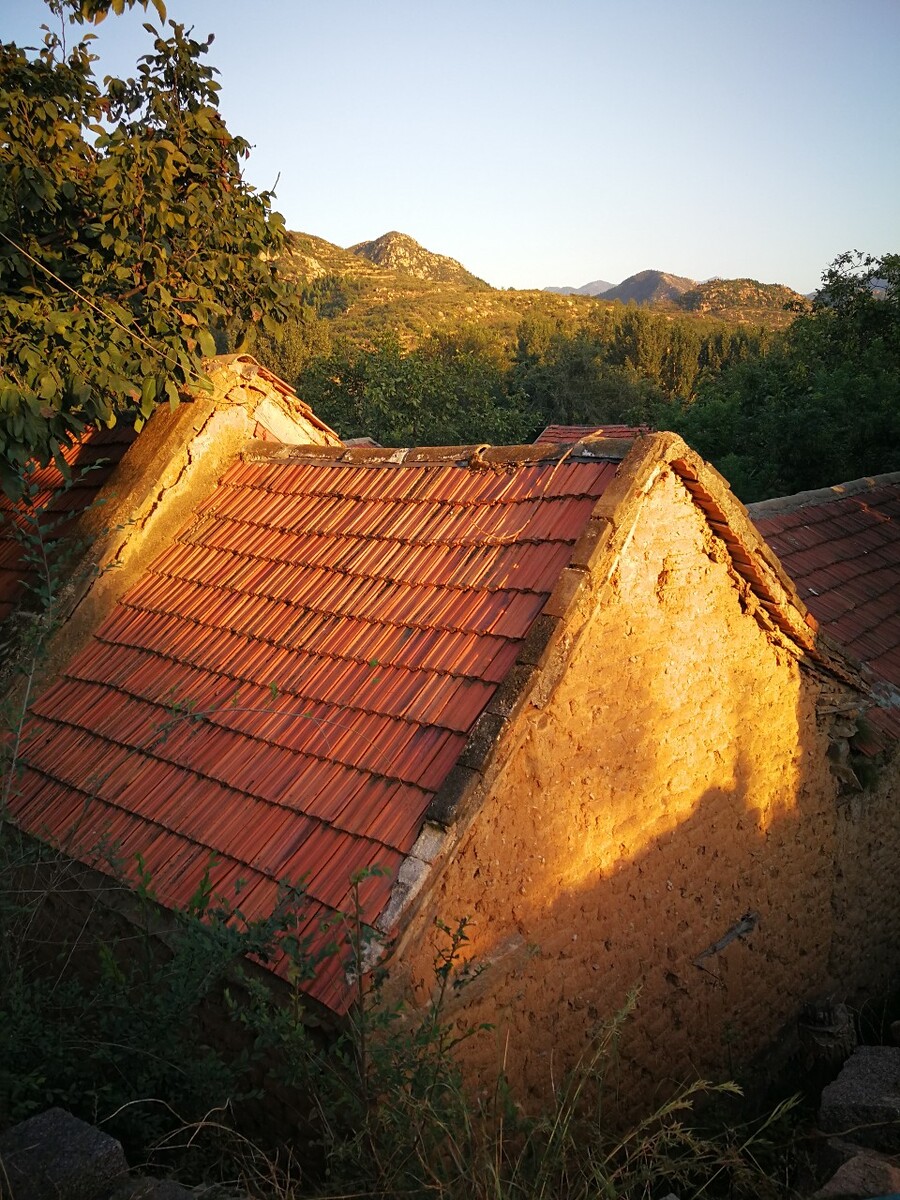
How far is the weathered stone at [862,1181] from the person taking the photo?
3309 mm

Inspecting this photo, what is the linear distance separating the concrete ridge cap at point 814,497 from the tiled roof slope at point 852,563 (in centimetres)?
1

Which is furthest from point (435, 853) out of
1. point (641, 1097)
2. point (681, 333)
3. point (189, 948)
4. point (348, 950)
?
point (681, 333)

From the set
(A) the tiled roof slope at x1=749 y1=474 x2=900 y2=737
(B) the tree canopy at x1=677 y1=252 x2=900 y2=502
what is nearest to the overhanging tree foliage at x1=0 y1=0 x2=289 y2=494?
(A) the tiled roof slope at x1=749 y1=474 x2=900 y2=737

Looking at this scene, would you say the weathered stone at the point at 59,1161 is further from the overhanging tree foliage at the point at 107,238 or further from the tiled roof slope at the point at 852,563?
the tiled roof slope at the point at 852,563

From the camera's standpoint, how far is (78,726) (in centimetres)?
546

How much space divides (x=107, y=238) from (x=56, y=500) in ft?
7.06

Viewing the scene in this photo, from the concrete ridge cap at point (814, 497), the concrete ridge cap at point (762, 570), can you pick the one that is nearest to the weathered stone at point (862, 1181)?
the concrete ridge cap at point (762, 570)

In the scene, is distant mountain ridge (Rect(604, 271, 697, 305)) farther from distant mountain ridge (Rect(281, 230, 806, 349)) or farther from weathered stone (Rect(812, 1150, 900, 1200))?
weathered stone (Rect(812, 1150, 900, 1200))

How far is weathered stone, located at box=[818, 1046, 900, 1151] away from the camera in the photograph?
445cm

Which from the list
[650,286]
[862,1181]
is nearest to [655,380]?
[862,1181]

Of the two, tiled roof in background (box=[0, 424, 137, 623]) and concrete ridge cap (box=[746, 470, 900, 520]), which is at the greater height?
concrete ridge cap (box=[746, 470, 900, 520])

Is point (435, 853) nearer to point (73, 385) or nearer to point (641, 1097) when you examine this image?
point (641, 1097)

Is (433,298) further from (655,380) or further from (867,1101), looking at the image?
(867,1101)

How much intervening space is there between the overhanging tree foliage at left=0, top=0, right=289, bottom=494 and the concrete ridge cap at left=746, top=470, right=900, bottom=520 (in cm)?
562
